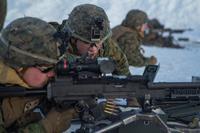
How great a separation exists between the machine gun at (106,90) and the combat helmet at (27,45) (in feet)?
0.37

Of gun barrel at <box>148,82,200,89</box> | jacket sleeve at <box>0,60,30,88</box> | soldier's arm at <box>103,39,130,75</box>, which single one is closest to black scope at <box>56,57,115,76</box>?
jacket sleeve at <box>0,60,30,88</box>

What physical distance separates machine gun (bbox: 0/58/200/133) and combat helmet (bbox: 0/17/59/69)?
11cm

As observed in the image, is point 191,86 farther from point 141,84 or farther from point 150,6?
point 150,6

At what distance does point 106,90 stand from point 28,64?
495mm

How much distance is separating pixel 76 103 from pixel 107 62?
309 millimetres

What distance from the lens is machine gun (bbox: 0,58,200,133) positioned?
3.35 m

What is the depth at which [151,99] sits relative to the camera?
3.57m

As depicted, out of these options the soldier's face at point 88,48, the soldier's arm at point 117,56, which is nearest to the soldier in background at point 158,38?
the soldier's arm at point 117,56

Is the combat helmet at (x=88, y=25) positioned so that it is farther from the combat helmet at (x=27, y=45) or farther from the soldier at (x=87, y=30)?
the combat helmet at (x=27, y=45)

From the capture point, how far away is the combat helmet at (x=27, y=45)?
331 centimetres

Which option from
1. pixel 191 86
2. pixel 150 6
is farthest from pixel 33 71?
pixel 150 6

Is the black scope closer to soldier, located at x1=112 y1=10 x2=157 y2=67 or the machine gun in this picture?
the machine gun

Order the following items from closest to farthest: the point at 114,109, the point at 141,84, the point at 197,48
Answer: the point at 141,84 → the point at 114,109 → the point at 197,48

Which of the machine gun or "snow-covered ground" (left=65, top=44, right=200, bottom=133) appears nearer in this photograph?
the machine gun
